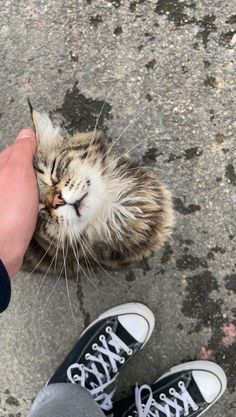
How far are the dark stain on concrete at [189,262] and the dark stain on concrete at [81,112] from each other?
667 mm

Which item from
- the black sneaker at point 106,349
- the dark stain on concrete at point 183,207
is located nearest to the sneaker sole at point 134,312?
the black sneaker at point 106,349

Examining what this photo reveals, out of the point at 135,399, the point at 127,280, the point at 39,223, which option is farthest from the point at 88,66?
the point at 135,399

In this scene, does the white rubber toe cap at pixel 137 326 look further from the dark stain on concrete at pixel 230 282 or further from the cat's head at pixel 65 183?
the cat's head at pixel 65 183

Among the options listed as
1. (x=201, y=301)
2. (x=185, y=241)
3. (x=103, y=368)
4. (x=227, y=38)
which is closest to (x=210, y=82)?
(x=227, y=38)

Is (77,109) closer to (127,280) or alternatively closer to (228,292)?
(127,280)

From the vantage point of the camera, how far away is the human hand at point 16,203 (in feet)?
5.03

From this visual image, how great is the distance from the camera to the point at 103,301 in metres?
2.12

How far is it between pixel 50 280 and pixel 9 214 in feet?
2.21

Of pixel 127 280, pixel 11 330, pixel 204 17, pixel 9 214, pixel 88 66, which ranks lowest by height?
pixel 11 330

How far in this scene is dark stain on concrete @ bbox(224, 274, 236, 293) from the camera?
6.54ft

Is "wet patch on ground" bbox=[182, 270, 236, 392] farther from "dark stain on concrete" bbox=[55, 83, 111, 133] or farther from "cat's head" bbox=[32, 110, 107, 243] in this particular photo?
"dark stain on concrete" bbox=[55, 83, 111, 133]

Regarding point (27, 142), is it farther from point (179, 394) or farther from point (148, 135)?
point (179, 394)

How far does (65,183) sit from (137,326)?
0.78m

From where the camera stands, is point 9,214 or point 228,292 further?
point 228,292
